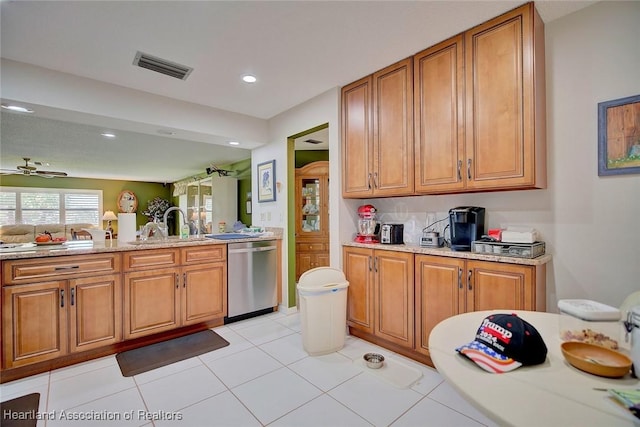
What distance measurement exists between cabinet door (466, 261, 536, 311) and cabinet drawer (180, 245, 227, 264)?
2.49 meters

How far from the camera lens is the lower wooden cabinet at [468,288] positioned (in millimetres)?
1902

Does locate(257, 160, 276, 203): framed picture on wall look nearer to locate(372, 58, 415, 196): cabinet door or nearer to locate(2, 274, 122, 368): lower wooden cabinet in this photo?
locate(372, 58, 415, 196): cabinet door

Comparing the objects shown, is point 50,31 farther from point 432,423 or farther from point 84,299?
point 432,423

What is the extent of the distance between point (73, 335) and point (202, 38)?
2.59 metres

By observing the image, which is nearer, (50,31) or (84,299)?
(50,31)

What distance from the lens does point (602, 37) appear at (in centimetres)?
189

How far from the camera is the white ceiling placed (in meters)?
1.91

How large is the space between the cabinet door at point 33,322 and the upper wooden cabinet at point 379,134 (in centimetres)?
265

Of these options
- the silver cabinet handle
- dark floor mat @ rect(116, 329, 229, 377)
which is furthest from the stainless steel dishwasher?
the silver cabinet handle

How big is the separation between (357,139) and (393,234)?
101cm

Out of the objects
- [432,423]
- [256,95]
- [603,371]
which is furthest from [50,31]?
[432,423]

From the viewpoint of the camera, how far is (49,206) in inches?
319

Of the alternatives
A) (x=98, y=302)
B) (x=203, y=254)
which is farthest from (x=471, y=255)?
(x=98, y=302)

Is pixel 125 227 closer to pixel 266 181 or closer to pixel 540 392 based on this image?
pixel 266 181
